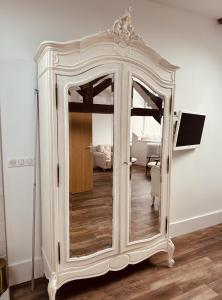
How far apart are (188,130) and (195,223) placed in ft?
4.37

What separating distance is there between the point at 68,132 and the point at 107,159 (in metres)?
0.42

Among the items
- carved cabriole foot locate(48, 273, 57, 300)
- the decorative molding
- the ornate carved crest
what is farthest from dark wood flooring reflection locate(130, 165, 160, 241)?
the ornate carved crest

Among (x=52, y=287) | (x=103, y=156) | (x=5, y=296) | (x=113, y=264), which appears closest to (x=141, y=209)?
(x=113, y=264)

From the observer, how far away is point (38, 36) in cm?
221

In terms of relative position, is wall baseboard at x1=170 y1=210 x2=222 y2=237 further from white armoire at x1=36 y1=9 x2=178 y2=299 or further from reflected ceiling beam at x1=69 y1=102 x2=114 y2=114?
reflected ceiling beam at x1=69 y1=102 x2=114 y2=114

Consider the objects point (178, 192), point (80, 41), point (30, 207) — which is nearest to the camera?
point (80, 41)

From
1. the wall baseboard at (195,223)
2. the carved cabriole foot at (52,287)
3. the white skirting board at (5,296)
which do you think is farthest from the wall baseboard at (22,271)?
the wall baseboard at (195,223)

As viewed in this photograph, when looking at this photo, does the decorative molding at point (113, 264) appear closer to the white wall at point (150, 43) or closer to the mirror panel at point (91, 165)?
the mirror panel at point (91, 165)

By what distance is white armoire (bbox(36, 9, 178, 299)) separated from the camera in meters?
1.91

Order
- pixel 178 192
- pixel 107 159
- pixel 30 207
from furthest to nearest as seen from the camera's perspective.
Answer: pixel 178 192
pixel 30 207
pixel 107 159

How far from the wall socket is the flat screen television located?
5.23 ft

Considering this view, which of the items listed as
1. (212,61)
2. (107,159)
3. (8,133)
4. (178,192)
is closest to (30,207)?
(8,133)

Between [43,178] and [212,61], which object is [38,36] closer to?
[43,178]

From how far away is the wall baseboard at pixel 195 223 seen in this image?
3217 millimetres
